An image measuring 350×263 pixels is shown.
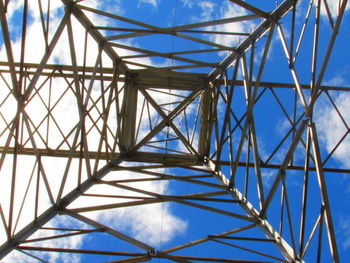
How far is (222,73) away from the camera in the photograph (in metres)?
15.8

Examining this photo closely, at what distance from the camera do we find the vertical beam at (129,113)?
16.4m

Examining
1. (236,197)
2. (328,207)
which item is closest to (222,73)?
(236,197)

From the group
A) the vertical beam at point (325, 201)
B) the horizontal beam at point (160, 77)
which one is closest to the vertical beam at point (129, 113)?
the horizontal beam at point (160, 77)

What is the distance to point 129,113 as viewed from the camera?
16859mm

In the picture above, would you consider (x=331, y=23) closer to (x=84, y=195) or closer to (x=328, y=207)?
(x=328, y=207)

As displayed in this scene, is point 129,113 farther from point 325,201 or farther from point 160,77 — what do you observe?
point 325,201

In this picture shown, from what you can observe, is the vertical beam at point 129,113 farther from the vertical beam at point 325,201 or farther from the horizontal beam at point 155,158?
the vertical beam at point 325,201

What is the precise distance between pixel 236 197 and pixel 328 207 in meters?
5.19

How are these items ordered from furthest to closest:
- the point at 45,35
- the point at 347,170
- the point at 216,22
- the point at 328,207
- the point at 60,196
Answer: the point at 347,170, the point at 216,22, the point at 60,196, the point at 45,35, the point at 328,207

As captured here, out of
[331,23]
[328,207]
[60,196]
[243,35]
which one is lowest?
[328,207]

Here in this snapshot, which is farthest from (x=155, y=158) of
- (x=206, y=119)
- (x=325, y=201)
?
(x=325, y=201)

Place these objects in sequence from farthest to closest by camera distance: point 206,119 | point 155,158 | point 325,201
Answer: point 206,119 < point 155,158 < point 325,201

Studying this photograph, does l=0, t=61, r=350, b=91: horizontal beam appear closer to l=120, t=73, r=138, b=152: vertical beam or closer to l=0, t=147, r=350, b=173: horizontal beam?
l=120, t=73, r=138, b=152: vertical beam

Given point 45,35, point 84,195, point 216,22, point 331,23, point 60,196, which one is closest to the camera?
point 331,23
